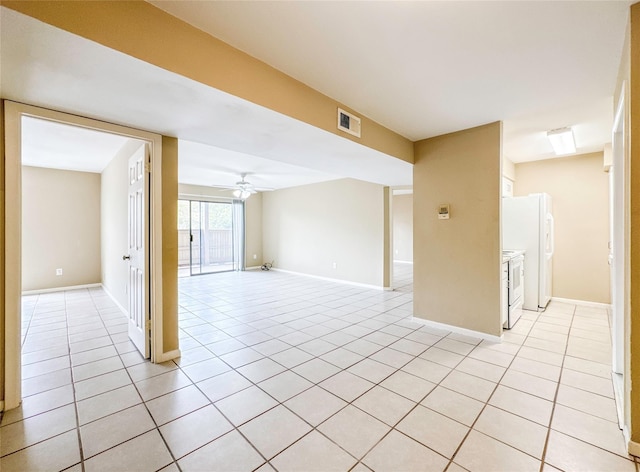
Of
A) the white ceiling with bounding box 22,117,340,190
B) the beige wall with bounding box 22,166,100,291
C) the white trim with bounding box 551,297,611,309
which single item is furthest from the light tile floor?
the white ceiling with bounding box 22,117,340,190

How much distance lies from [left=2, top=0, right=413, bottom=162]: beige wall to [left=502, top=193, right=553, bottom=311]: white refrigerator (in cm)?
357

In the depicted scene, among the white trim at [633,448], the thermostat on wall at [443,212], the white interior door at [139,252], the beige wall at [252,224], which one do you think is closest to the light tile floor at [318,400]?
the white trim at [633,448]

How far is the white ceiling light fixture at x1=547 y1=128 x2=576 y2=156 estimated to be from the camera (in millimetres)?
3361

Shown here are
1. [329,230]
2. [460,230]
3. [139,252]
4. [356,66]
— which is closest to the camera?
[356,66]

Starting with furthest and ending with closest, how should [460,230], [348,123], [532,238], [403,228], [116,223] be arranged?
[403,228]
[116,223]
[532,238]
[460,230]
[348,123]

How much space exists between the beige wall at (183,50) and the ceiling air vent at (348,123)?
14 cm

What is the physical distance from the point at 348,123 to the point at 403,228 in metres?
7.36

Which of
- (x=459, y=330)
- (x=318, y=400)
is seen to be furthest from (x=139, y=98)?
(x=459, y=330)

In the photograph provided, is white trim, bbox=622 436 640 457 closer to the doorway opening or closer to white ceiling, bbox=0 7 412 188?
the doorway opening

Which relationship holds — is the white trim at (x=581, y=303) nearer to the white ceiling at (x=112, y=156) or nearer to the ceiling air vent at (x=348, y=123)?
the ceiling air vent at (x=348, y=123)

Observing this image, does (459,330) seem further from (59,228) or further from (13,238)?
(59,228)

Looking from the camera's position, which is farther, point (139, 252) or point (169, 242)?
point (139, 252)

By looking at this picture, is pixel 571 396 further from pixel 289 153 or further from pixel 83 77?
pixel 83 77

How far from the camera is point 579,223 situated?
Result: 4.49m
